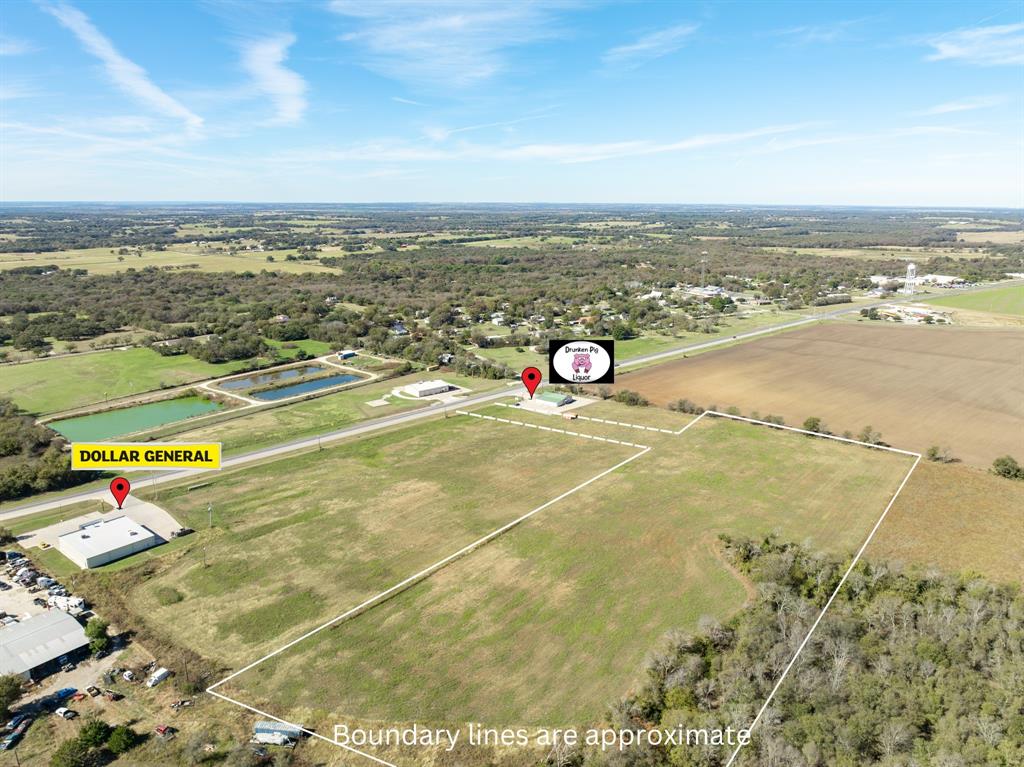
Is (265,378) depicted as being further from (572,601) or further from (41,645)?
(572,601)

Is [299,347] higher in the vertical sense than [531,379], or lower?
lower

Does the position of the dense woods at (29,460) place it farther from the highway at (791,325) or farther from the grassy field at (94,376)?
the highway at (791,325)

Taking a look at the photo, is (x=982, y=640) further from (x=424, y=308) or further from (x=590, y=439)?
(x=424, y=308)

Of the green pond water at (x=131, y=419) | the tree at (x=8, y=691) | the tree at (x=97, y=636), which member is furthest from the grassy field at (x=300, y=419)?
the tree at (x=8, y=691)

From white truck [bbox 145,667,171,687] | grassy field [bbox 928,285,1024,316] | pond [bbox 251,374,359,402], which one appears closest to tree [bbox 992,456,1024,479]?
white truck [bbox 145,667,171,687]

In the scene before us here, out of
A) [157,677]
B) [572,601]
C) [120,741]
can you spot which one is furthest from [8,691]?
[572,601]

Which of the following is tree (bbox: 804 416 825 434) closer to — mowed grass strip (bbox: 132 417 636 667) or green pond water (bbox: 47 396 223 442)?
mowed grass strip (bbox: 132 417 636 667)

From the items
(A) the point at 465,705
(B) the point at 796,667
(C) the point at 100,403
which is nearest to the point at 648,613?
(B) the point at 796,667
